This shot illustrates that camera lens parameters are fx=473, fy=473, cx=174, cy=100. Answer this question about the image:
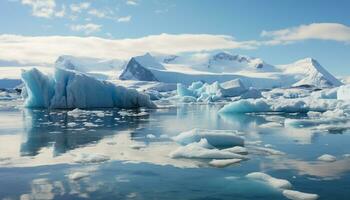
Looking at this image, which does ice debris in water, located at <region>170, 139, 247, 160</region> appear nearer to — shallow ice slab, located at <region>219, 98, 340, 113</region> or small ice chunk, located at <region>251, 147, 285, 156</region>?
small ice chunk, located at <region>251, 147, 285, 156</region>

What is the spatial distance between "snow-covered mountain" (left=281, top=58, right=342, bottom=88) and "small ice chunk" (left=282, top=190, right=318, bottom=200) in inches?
4841

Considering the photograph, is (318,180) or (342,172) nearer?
(318,180)

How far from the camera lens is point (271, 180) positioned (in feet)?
24.6

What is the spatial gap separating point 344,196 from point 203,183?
211cm

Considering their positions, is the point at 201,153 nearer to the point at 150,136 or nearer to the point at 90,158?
the point at 90,158

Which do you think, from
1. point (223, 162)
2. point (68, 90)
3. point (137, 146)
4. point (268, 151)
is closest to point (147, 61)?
point (68, 90)

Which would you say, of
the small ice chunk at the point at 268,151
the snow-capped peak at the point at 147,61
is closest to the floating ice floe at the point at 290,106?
the small ice chunk at the point at 268,151

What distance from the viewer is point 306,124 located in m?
18.1

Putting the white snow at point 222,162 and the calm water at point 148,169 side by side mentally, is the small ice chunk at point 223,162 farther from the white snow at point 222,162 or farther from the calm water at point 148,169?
the calm water at point 148,169

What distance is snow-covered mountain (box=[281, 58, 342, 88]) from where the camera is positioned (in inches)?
5315

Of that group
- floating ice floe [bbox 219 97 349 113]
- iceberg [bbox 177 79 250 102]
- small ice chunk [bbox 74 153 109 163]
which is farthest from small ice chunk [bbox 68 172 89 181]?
iceberg [bbox 177 79 250 102]

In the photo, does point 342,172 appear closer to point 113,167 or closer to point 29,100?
point 113,167

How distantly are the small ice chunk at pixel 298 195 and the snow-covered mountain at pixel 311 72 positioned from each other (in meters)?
123

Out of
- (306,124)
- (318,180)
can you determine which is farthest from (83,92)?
(318,180)
